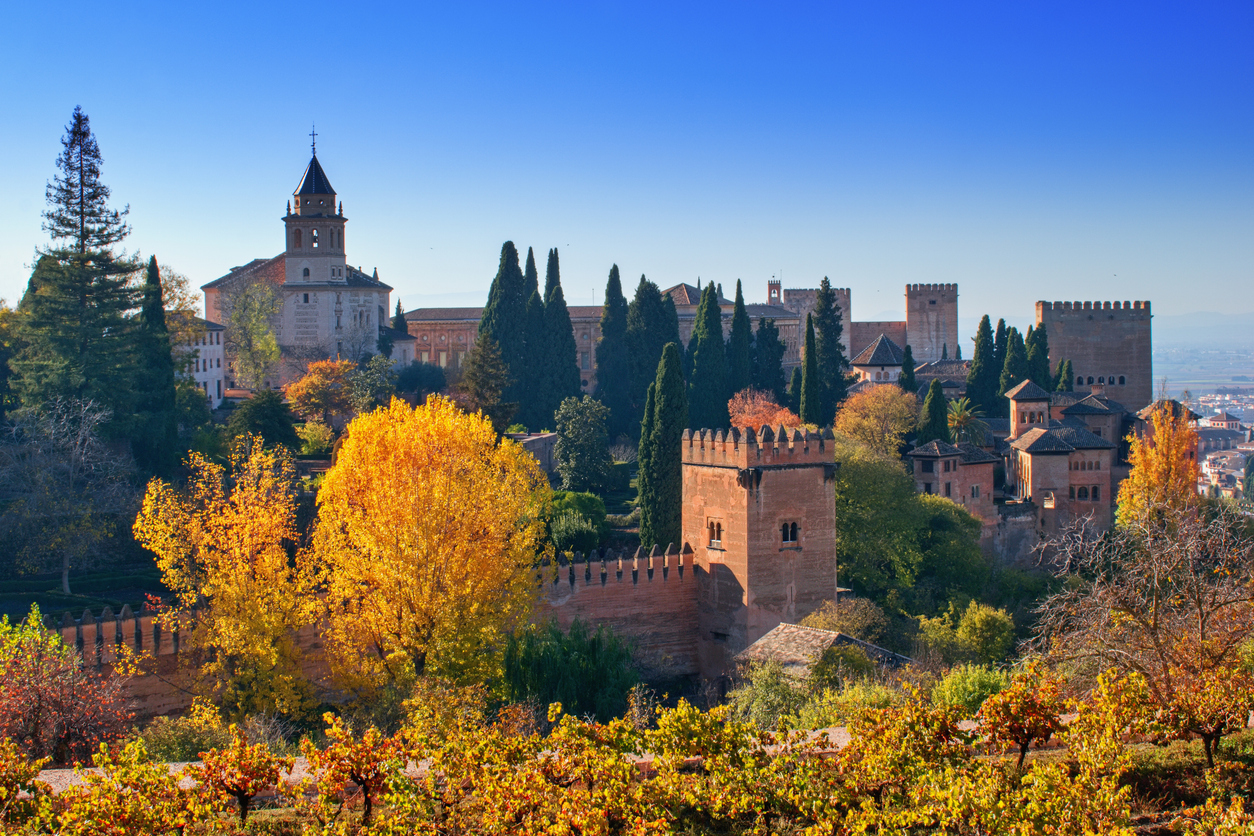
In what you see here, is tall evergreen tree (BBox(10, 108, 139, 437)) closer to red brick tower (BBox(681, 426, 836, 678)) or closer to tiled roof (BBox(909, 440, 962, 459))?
red brick tower (BBox(681, 426, 836, 678))

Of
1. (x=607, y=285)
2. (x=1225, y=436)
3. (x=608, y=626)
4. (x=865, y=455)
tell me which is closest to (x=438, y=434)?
(x=608, y=626)

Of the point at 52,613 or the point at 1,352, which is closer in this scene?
the point at 52,613

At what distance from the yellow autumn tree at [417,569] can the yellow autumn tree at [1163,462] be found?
22.8 m

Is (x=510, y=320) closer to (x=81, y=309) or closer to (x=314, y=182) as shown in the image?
(x=314, y=182)

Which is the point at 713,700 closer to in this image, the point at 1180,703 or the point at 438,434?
the point at 438,434

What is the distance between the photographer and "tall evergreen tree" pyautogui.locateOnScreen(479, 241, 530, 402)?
48.3 m

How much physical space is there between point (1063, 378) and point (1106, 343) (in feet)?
33.3

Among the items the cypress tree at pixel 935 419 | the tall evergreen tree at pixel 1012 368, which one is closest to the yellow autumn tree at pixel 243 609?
the cypress tree at pixel 935 419

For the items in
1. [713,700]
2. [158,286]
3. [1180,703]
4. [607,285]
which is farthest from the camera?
[607,285]

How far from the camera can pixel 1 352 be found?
3809 cm

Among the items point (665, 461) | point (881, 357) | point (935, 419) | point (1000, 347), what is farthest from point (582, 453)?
point (1000, 347)

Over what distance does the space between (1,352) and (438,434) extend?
62.9 ft

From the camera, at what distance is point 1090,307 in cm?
6316

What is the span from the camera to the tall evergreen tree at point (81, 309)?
1330 inches
